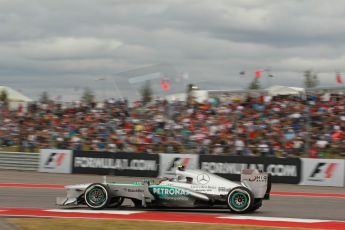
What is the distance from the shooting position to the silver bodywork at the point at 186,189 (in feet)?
38.1

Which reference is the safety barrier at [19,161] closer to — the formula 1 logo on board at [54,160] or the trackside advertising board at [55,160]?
the trackside advertising board at [55,160]

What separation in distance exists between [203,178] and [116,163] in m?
12.9

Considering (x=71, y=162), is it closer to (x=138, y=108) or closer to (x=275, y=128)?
(x=138, y=108)

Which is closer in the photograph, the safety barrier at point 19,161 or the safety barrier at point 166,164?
the safety barrier at point 166,164

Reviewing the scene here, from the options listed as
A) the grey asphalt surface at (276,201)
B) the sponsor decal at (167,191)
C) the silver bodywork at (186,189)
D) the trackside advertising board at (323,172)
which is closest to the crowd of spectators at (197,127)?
the trackside advertising board at (323,172)

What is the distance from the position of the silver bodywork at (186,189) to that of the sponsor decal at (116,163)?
1160 cm

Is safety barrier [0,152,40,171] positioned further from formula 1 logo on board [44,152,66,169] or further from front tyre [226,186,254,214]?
front tyre [226,186,254,214]

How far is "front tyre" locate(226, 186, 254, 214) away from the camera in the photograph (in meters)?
11.5

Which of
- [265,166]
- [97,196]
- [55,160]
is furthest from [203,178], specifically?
[55,160]

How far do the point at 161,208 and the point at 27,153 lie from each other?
1502 cm

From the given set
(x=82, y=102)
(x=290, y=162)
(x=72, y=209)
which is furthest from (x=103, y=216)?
(x=82, y=102)

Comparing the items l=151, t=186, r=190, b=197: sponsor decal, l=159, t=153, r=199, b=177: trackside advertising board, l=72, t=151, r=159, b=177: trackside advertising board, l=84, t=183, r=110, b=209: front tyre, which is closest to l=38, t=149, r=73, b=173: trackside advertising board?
l=72, t=151, r=159, b=177: trackside advertising board

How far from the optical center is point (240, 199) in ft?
38.0

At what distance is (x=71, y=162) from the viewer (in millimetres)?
25250
